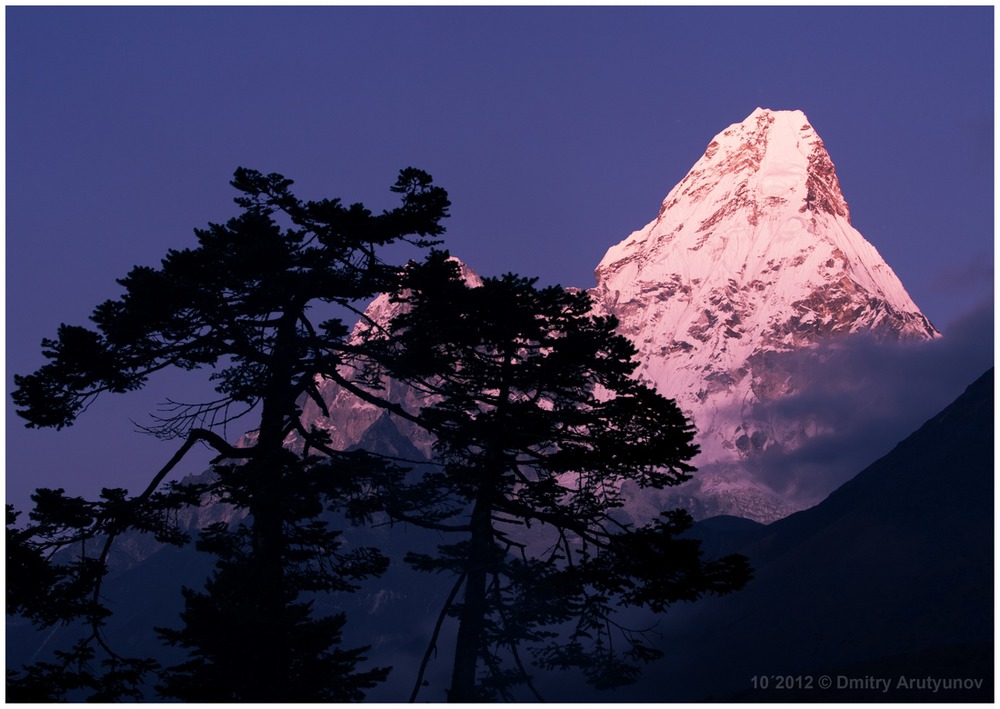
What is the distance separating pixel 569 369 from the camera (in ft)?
101

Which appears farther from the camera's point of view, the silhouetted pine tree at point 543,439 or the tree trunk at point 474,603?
the tree trunk at point 474,603

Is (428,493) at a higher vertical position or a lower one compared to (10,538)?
higher

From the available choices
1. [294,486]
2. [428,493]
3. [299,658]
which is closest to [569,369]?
[428,493]

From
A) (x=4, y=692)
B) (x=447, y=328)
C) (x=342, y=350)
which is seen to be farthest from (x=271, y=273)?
(x=4, y=692)

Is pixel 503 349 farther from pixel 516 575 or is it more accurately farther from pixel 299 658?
pixel 299 658

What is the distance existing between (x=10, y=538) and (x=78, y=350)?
453 centimetres

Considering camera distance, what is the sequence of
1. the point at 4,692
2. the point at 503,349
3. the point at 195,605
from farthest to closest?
the point at 195,605, the point at 503,349, the point at 4,692

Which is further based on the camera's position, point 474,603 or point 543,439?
point 474,603

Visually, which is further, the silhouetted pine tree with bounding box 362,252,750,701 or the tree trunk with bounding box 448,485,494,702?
the tree trunk with bounding box 448,485,494,702

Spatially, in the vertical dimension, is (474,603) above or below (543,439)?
below

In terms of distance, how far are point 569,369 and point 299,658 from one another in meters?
10.7

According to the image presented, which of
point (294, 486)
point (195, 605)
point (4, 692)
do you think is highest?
point (294, 486)

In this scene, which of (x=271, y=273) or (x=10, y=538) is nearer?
(x=10, y=538)

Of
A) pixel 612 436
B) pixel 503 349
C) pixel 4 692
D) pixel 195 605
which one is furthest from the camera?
pixel 195 605
